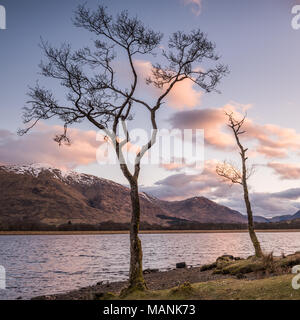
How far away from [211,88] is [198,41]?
2850 millimetres

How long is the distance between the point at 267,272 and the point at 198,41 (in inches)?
656

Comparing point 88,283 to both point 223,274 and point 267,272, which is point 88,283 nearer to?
point 223,274

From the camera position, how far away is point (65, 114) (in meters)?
20.5

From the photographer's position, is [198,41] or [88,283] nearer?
[198,41]

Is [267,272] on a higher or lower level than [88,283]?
higher

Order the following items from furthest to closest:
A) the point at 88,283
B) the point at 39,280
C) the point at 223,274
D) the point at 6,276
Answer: the point at 6,276, the point at 39,280, the point at 88,283, the point at 223,274

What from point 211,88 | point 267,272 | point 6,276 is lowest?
point 6,276

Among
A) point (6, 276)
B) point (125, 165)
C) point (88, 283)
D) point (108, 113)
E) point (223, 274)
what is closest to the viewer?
point (125, 165)
